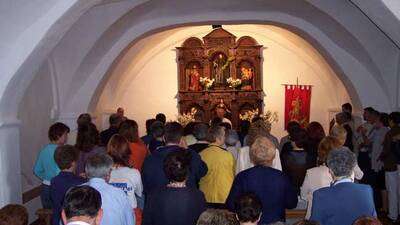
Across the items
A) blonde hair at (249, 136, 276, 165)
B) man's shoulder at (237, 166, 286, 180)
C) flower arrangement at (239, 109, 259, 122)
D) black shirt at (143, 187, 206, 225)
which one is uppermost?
flower arrangement at (239, 109, 259, 122)

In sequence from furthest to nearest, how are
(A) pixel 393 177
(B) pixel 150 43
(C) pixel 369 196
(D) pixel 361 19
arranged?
(B) pixel 150 43
(D) pixel 361 19
(A) pixel 393 177
(C) pixel 369 196

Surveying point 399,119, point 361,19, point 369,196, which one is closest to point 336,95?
point 361,19

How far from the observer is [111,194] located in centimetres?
453

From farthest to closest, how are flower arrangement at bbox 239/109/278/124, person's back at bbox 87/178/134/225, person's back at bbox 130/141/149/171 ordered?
flower arrangement at bbox 239/109/278/124
person's back at bbox 130/141/149/171
person's back at bbox 87/178/134/225

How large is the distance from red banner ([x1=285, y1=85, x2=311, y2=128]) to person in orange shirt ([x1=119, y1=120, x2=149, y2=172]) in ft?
32.6

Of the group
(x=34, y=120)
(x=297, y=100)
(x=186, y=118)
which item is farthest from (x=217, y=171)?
(x=297, y=100)

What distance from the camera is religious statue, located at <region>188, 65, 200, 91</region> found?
54.1 ft

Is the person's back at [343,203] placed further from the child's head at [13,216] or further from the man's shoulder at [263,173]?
the child's head at [13,216]

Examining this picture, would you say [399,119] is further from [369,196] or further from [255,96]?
[255,96]

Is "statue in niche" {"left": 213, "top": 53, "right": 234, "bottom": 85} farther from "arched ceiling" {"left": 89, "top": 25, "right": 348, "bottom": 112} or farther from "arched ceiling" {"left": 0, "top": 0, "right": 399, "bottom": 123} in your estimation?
"arched ceiling" {"left": 0, "top": 0, "right": 399, "bottom": 123}

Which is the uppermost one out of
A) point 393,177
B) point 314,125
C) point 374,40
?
point 374,40

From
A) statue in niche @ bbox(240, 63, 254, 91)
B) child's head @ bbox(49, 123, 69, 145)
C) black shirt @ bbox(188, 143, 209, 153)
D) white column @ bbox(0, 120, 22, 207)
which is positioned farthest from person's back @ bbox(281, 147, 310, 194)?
statue in niche @ bbox(240, 63, 254, 91)

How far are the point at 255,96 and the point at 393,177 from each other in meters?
7.59

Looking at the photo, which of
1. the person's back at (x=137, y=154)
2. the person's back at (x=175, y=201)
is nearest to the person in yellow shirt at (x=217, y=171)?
the person's back at (x=137, y=154)
